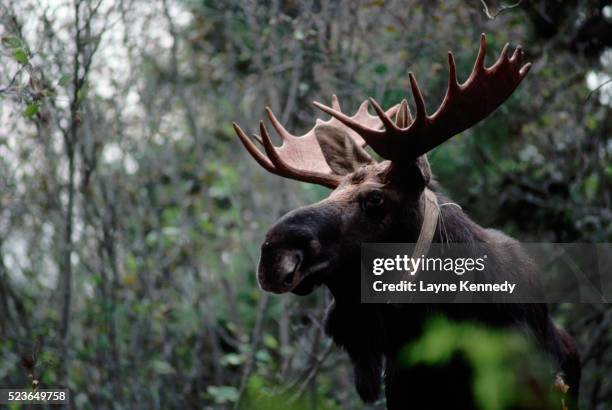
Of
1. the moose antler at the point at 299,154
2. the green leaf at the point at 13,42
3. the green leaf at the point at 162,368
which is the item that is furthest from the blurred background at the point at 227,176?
the moose antler at the point at 299,154

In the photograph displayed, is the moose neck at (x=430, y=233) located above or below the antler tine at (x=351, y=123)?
below

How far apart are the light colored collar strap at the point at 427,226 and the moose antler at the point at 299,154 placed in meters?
0.57

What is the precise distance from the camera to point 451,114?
366 cm

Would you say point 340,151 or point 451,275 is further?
point 340,151

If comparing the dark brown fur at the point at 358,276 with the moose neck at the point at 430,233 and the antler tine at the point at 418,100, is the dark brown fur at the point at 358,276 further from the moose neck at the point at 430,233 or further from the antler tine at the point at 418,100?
the antler tine at the point at 418,100

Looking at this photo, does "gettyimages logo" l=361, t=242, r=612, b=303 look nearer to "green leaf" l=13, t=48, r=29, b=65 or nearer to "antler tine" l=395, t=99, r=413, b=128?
"antler tine" l=395, t=99, r=413, b=128

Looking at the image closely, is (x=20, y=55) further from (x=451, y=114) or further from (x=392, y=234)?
(x=451, y=114)

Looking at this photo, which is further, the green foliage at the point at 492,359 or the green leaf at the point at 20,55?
the green leaf at the point at 20,55

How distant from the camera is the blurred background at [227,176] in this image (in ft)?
23.6

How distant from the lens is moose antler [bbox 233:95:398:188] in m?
4.15

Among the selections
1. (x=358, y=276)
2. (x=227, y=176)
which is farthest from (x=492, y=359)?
(x=227, y=176)

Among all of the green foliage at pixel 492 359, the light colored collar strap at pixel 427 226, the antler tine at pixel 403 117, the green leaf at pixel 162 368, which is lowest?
the green leaf at pixel 162 368

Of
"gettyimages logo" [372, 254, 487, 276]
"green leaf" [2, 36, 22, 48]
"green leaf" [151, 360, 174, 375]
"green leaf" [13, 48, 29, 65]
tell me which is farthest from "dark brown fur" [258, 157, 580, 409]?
"green leaf" [151, 360, 174, 375]

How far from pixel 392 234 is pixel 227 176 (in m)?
6.05
